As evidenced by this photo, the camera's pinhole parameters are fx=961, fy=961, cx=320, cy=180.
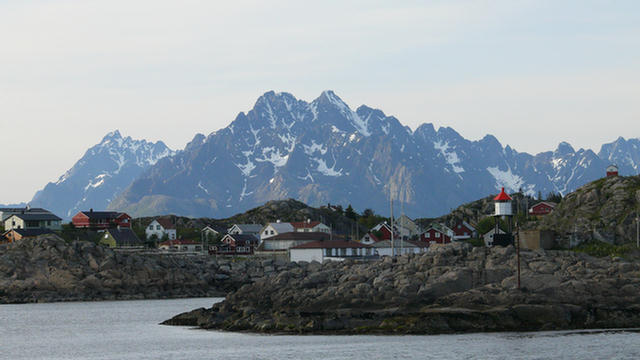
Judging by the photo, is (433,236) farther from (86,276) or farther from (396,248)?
(86,276)

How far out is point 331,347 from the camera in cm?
5578

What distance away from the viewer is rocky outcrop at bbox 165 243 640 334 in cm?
5953

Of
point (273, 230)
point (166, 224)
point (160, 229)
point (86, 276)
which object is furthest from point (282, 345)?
point (166, 224)

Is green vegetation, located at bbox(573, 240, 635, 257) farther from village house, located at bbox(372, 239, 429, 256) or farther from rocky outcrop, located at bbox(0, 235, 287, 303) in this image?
village house, located at bbox(372, 239, 429, 256)

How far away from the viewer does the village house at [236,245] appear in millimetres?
144087

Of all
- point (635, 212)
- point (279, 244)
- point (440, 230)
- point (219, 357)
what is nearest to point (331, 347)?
point (219, 357)

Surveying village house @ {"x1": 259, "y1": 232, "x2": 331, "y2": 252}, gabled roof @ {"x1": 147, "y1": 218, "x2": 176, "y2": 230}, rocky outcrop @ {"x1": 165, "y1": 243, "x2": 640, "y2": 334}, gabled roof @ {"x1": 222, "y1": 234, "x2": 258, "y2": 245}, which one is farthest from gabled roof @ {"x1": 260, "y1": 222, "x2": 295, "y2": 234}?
rocky outcrop @ {"x1": 165, "y1": 243, "x2": 640, "y2": 334}

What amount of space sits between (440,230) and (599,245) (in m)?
68.0

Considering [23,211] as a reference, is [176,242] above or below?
below

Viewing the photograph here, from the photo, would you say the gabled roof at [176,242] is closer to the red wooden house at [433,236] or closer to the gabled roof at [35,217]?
the gabled roof at [35,217]

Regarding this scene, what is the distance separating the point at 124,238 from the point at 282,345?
9567cm

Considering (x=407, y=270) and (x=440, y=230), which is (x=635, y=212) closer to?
(x=407, y=270)

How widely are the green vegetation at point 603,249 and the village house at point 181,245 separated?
225 feet

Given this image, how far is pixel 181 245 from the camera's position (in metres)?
149
